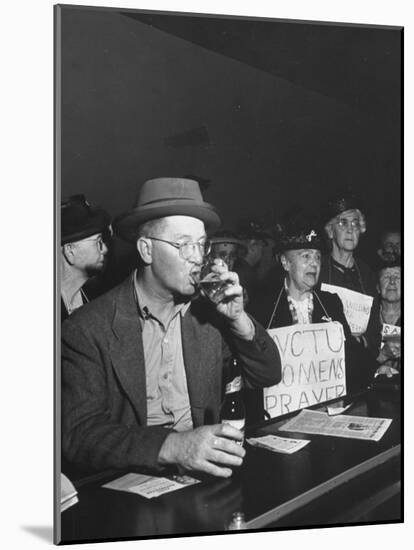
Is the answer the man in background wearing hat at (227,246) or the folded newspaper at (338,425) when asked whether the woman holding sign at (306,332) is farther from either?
the man in background wearing hat at (227,246)

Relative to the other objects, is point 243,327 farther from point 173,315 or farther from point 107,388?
point 107,388

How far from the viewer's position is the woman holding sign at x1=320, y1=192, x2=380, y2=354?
494 cm

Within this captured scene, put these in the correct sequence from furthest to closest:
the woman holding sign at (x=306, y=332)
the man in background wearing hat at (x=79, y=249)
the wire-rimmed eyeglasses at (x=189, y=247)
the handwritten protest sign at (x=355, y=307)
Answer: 1. the handwritten protest sign at (x=355, y=307)
2. the woman holding sign at (x=306, y=332)
3. the wire-rimmed eyeglasses at (x=189, y=247)
4. the man in background wearing hat at (x=79, y=249)

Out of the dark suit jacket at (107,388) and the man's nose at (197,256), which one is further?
the man's nose at (197,256)

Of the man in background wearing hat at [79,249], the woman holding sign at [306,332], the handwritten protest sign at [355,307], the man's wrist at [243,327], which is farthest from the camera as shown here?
the handwritten protest sign at [355,307]

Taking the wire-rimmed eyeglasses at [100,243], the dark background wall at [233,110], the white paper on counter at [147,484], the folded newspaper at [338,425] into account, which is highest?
the dark background wall at [233,110]

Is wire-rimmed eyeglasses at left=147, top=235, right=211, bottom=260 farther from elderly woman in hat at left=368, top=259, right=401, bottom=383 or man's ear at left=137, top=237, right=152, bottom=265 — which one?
elderly woman in hat at left=368, top=259, right=401, bottom=383

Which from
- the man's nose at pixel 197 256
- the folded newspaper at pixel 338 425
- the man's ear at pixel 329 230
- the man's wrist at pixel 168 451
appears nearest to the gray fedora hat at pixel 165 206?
the man's nose at pixel 197 256

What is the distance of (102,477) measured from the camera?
15.0ft

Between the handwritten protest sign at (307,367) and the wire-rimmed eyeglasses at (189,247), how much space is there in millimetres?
475

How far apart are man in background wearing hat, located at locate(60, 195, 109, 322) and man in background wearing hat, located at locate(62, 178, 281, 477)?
0.20 feet

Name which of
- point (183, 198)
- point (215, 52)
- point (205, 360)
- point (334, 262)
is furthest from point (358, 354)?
point (215, 52)

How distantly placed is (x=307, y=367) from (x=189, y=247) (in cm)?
77

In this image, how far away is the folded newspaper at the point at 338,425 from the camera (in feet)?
16.1
